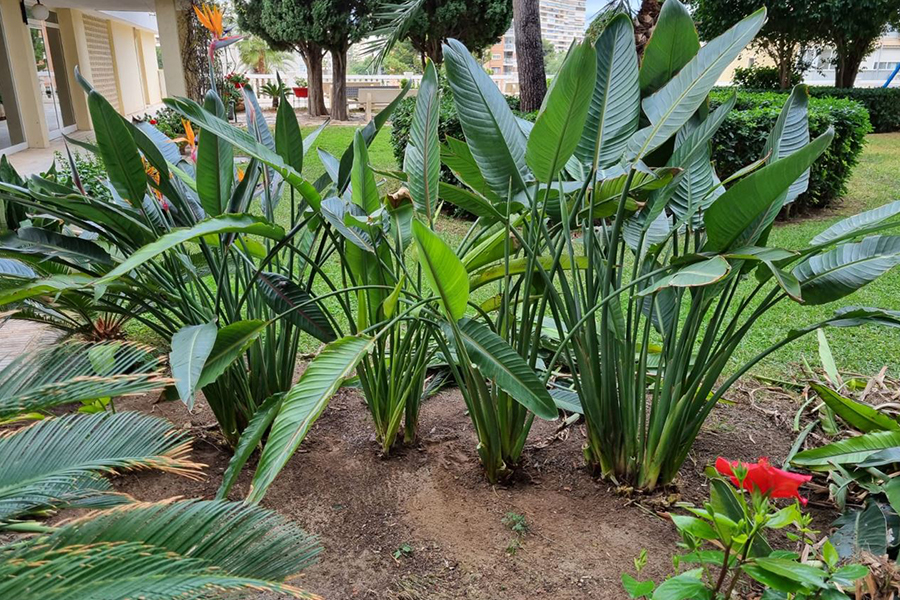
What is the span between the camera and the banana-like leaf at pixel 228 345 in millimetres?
1756

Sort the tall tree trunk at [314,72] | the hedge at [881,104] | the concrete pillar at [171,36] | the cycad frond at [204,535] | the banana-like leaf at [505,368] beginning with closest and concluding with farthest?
1. the cycad frond at [204,535]
2. the banana-like leaf at [505,368]
3. the concrete pillar at [171,36]
4. the hedge at [881,104]
5. the tall tree trunk at [314,72]

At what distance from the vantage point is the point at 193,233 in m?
1.53

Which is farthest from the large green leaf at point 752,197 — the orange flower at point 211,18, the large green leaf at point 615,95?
the orange flower at point 211,18

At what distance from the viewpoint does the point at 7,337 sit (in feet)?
12.4

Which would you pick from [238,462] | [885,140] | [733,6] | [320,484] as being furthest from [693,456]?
[733,6]

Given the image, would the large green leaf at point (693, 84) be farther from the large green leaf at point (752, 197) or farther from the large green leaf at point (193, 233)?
the large green leaf at point (193, 233)

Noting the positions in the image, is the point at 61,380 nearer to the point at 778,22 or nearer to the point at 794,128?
the point at 794,128

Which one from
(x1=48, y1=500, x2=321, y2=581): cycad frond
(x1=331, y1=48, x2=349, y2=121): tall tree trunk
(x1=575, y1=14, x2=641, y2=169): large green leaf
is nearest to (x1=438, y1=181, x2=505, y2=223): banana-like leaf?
(x1=575, y1=14, x2=641, y2=169): large green leaf

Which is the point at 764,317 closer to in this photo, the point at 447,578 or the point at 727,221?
the point at 727,221

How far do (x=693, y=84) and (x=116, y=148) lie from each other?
153 centimetres

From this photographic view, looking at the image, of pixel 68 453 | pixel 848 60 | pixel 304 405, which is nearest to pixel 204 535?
pixel 68 453

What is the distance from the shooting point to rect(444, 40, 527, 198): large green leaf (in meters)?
1.83

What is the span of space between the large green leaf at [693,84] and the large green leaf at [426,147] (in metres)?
0.59

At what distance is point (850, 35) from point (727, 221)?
47.8 feet
